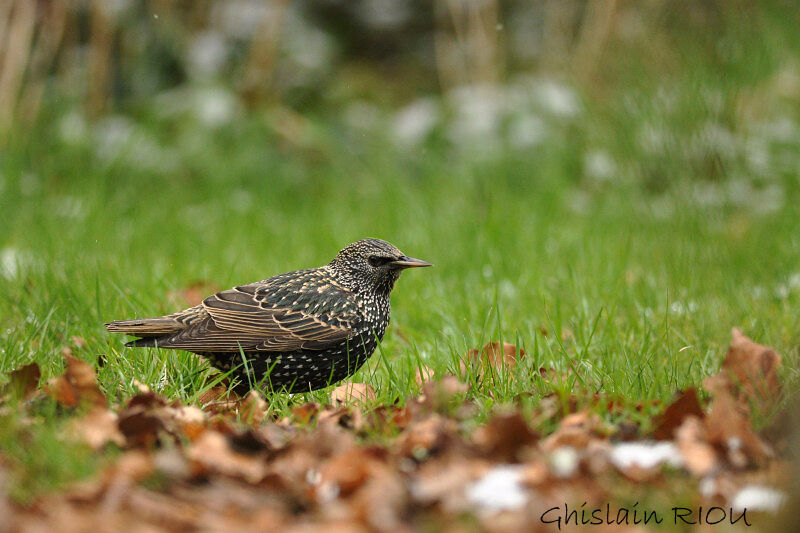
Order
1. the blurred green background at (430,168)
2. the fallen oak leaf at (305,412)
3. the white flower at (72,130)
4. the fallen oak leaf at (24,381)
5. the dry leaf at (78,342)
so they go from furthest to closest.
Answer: the white flower at (72,130) < the blurred green background at (430,168) < the dry leaf at (78,342) < the fallen oak leaf at (24,381) < the fallen oak leaf at (305,412)

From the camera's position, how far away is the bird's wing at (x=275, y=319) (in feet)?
11.9

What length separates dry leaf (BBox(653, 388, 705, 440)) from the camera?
276 centimetres

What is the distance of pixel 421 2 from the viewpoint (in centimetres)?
1040

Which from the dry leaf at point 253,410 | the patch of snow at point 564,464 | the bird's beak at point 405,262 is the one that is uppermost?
the bird's beak at point 405,262

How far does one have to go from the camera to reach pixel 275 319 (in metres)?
3.77

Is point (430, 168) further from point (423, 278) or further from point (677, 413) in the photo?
point (677, 413)

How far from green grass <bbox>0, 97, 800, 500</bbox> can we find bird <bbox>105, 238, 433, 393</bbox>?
0.12 m

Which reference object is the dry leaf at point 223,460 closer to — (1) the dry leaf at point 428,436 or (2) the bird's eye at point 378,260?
(1) the dry leaf at point 428,436

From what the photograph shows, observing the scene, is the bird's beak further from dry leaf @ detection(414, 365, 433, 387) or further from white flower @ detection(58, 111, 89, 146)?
white flower @ detection(58, 111, 89, 146)

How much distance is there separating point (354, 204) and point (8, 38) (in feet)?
11.1

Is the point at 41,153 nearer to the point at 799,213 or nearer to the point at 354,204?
the point at 354,204

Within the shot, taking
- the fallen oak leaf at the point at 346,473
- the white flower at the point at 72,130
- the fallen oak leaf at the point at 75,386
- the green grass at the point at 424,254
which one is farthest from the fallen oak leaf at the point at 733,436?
the white flower at the point at 72,130

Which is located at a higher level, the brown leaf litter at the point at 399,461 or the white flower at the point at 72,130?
the white flower at the point at 72,130

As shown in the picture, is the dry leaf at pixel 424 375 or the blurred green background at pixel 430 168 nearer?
the dry leaf at pixel 424 375
